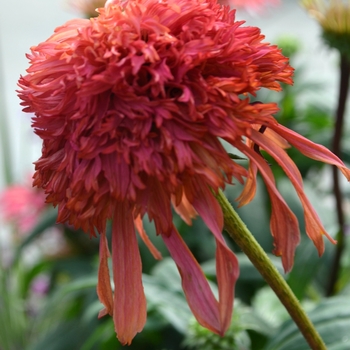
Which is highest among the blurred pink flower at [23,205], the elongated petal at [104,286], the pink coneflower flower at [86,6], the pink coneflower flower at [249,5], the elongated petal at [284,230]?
the pink coneflower flower at [86,6]

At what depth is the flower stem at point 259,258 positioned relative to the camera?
0.27 m

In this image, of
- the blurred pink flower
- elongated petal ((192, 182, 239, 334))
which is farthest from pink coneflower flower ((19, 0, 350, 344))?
the blurred pink flower

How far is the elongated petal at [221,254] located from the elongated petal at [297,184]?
0.13ft

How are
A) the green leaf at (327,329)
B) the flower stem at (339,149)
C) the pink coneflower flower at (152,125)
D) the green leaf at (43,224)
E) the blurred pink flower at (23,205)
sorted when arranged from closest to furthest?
the pink coneflower flower at (152,125)
the green leaf at (327,329)
the flower stem at (339,149)
the green leaf at (43,224)
the blurred pink flower at (23,205)

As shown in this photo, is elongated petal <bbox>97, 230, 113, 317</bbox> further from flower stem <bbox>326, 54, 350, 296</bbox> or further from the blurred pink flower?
the blurred pink flower

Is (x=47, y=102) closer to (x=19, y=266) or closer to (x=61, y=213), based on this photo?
(x=61, y=213)

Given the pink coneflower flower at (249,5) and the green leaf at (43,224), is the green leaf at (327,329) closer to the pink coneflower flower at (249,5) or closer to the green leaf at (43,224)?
the green leaf at (43,224)

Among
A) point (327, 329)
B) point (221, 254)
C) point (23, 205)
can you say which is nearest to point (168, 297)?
point (327, 329)

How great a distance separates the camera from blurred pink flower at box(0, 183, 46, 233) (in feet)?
3.01

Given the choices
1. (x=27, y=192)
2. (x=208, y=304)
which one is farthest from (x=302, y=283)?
(x=27, y=192)

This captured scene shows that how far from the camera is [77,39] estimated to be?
0.27 metres

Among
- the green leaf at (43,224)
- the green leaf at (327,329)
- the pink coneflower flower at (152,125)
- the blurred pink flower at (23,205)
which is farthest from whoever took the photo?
the blurred pink flower at (23,205)

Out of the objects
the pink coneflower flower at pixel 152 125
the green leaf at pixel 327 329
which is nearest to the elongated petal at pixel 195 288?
the pink coneflower flower at pixel 152 125

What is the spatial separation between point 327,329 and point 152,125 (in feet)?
0.75
